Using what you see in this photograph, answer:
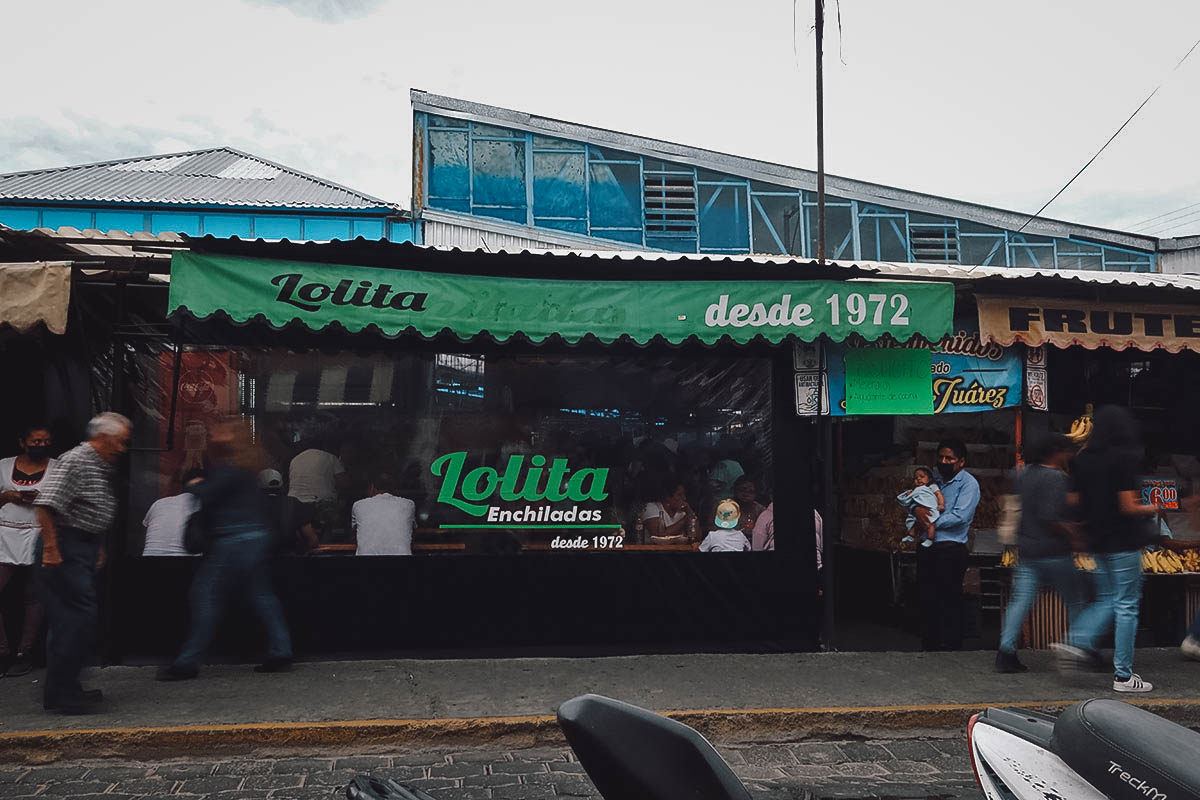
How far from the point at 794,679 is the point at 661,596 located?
51.8 inches

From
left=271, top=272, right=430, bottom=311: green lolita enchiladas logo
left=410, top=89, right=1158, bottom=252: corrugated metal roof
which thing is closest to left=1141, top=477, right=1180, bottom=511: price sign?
left=271, top=272, right=430, bottom=311: green lolita enchiladas logo

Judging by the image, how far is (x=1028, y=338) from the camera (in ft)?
24.8

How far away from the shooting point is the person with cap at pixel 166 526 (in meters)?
7.25

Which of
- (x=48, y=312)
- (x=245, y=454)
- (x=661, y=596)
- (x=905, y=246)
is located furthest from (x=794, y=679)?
(x=905, y=246)

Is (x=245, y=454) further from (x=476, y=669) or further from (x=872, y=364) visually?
(x=872, y=364)

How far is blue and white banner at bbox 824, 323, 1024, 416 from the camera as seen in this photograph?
7879 millimetres

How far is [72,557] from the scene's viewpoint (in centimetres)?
580

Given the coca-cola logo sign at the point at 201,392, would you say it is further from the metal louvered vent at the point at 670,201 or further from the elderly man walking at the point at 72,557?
the metal louvered vent at the point at 670,201

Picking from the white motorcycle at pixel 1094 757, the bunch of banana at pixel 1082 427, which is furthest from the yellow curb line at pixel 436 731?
the white motorcycle at pixel 1094 757

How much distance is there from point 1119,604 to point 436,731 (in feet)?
15.7

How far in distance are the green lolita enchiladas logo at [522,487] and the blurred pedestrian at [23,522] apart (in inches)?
118

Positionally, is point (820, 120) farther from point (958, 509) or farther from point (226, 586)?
point (226, 586)

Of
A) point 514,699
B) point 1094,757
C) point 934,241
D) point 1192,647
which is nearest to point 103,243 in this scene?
point 514,699

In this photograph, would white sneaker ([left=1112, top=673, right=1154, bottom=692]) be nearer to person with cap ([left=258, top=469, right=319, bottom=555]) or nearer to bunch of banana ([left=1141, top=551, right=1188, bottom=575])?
bunch of banana ([left=1141, top=551, right=1188, bottom=575])
